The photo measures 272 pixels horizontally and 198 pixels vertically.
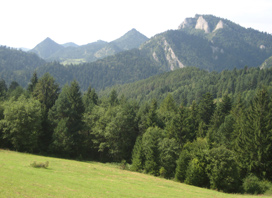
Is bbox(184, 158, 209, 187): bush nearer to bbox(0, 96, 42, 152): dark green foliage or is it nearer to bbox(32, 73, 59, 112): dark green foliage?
bbox(0, 96, 42, 152): dark green foliage

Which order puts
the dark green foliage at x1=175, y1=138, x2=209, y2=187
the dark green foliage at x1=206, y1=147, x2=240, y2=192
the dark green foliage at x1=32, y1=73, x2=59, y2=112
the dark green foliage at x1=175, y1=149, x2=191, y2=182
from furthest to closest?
the dark green foliage at x1=32, y1=73, x2=59, y2=112, the dark green foliage at x1=175, y1=149, x2=191, y2=182, the dark green foliage at x1=175, y1=138, x2=209, y2=187, the dark green foliage at x1=206, y1=147, x2=240, y2=192

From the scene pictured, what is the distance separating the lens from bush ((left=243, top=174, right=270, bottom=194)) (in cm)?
3909

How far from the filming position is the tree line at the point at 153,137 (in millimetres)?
41906

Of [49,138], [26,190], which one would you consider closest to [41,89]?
[49,138]

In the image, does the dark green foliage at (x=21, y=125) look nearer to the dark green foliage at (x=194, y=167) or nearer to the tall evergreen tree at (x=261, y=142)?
the dark green foliage at (x=194, y=167)

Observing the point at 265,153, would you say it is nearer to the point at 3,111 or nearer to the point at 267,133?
the point at 267,133

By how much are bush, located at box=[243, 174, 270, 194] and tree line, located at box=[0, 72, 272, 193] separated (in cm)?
21

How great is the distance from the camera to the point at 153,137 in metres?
52.2

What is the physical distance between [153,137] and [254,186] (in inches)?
857

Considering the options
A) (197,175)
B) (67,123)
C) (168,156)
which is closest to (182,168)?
(197,175)

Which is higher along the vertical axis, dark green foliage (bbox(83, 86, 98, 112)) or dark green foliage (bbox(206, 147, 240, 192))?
dark green foliage (bbox(83, 86, 98, 112))

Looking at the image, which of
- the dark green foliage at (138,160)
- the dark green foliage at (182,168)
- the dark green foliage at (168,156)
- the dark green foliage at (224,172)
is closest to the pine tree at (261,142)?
the dark green foliage at (224,172)

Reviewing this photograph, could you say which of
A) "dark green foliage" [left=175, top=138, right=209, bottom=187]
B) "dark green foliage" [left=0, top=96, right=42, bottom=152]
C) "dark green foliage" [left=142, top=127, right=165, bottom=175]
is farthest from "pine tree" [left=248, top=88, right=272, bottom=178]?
"dark green foliage" [left=0, top=96, right=42, bottom=152]

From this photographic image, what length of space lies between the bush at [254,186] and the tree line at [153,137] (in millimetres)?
207
